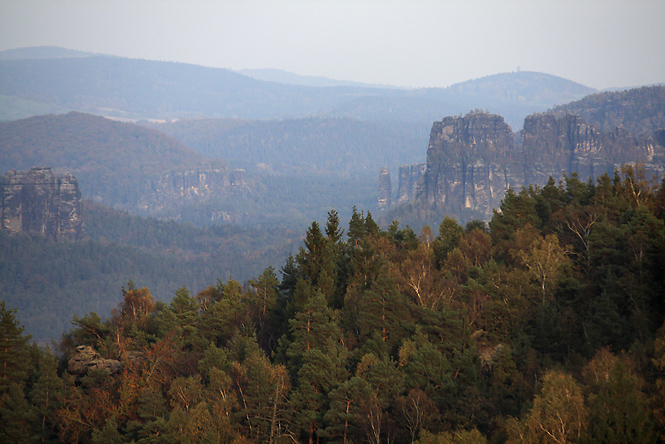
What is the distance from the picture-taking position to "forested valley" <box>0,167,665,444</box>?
121 ft

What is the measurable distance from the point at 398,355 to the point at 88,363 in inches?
1245

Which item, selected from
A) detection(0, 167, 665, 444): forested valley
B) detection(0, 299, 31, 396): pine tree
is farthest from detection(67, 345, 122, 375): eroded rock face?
detection(0, 299, 31, 396): pine tree

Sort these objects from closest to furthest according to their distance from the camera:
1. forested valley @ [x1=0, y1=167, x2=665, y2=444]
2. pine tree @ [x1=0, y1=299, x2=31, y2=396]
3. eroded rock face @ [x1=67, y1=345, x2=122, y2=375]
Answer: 1. forested valley @ [x1=0, y1=167, x2=665, y2=444]
2. eroded rock face @ [x1=67, y1=345, x2=122, y2=375]
3. pine tree @ [x1=0, y1=299, x2=31, y2=396]

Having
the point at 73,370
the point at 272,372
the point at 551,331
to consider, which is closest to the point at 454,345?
the point at 551,331

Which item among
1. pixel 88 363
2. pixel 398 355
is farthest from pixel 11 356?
pixel 398 355

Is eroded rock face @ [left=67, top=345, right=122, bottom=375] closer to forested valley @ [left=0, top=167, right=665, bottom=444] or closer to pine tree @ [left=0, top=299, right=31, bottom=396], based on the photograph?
forested valley @ [left=0, top=167, right=665, bottom=444]

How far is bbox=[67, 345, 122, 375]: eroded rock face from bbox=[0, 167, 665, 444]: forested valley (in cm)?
21

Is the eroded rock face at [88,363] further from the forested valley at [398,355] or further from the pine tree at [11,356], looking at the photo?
the pine tree at [11,356]

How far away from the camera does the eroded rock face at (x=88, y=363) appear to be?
185 feet

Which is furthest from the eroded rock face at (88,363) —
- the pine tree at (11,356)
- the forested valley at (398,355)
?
the pine tree at (11,356)

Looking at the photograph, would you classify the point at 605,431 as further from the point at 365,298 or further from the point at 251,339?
the point at 251,339

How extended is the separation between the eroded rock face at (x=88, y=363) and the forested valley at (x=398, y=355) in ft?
0.70

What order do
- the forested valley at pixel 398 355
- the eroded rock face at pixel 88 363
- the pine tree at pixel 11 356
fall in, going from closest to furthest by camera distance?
the forested valley at pixel 398 355
the eroded rock face at pixel 88 363
the pine tree at pixel 11 356

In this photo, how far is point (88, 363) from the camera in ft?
190
